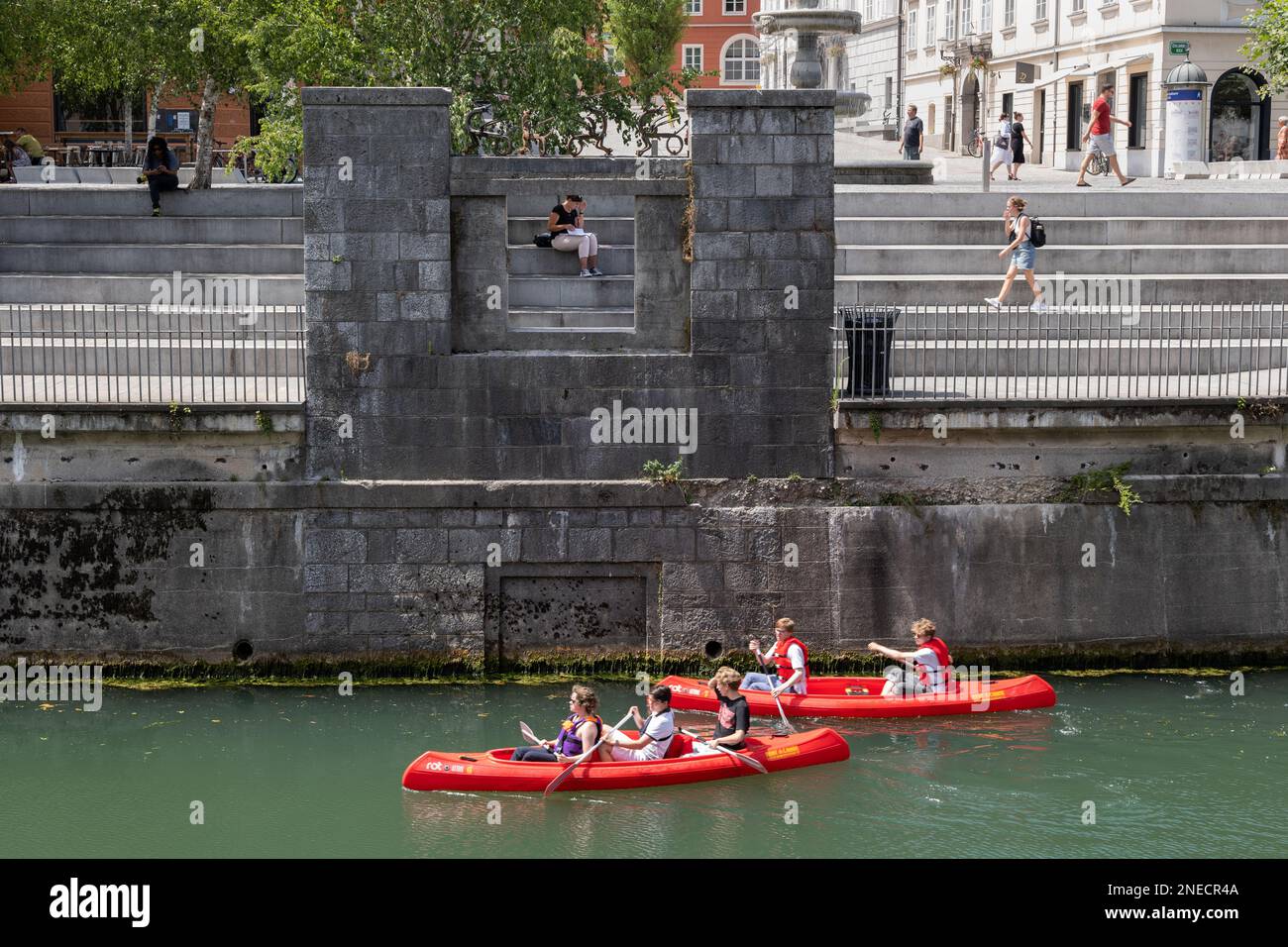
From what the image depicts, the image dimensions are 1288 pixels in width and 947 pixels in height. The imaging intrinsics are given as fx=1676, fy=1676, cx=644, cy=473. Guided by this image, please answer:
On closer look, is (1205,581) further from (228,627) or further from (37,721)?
(37,721)

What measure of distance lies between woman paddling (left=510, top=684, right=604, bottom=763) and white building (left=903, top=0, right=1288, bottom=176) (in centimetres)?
2246

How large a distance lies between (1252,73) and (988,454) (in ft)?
93.5

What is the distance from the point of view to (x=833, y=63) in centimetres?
3519

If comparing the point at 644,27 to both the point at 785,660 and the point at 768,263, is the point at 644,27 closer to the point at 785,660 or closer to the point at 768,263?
the point at 768,263

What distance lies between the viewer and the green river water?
42.5 feet

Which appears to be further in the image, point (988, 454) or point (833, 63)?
point (833, 63)

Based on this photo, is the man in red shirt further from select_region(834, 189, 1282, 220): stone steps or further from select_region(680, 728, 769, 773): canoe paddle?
select_region(680, 728, 769, 773): canoe paddle

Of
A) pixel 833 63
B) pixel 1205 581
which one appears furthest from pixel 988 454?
pixel 833 63

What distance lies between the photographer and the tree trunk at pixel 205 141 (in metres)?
25.7

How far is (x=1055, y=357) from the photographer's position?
57.7 ft

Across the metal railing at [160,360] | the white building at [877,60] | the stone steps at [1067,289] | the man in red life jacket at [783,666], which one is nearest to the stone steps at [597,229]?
the stone steps at [1067,289]

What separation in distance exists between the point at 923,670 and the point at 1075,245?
8.32 m

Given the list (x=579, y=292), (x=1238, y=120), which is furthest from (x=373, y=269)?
(x=1238, y=120)

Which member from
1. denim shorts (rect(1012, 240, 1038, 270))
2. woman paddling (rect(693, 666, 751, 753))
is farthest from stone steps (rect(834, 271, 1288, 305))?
woman paddling (rect(693, 666, 751, 753))
